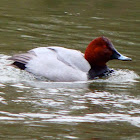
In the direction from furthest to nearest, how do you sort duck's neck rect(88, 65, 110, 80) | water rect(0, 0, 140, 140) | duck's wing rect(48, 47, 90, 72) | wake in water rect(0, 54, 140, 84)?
duck's neck rect(88, 65, 110, 80) → duck's wing rect(48, 47, 90, 72) → wake in water rect(0, 54, 140, 84) → water rect(0, 0, 140, 140)

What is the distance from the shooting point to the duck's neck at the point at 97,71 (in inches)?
376

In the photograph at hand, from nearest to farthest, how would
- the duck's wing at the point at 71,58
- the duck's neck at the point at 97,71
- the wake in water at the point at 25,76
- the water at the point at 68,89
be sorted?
1. the water at the point at 68,89
2. the wake in water at the point at 25,76
3. the duck's wing at the point at 71,58
4. the duck's neck at the point at 97,71

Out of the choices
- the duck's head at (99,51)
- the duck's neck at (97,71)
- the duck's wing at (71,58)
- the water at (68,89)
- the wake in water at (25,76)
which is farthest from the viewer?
the duck's head at (99,51)

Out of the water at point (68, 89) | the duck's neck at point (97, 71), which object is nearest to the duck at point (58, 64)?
the duck's neck at point (97, 71)

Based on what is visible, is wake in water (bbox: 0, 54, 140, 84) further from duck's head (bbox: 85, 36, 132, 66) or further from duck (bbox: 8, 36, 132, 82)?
duck's head (bbox: 85, 36, 132, 66)

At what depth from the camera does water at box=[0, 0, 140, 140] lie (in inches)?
253

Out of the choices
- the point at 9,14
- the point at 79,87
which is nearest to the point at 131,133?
the point at 79,87

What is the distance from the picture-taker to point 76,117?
6.91 meters

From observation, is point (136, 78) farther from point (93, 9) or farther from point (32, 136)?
point (93, 9)

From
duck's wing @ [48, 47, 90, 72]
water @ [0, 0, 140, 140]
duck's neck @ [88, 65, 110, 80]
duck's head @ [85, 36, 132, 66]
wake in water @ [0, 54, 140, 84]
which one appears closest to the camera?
water @ [0, 0, 140, 140]

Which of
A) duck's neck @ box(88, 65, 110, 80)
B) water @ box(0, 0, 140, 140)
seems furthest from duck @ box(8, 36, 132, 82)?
water @ box(0, 0, 140, 140)

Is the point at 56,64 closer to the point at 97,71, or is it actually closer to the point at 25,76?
the point at 25,76

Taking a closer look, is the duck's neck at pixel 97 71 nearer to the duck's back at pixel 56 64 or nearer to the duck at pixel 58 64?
the duck at pixel 58 64

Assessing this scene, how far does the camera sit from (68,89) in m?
Result: 8.50
